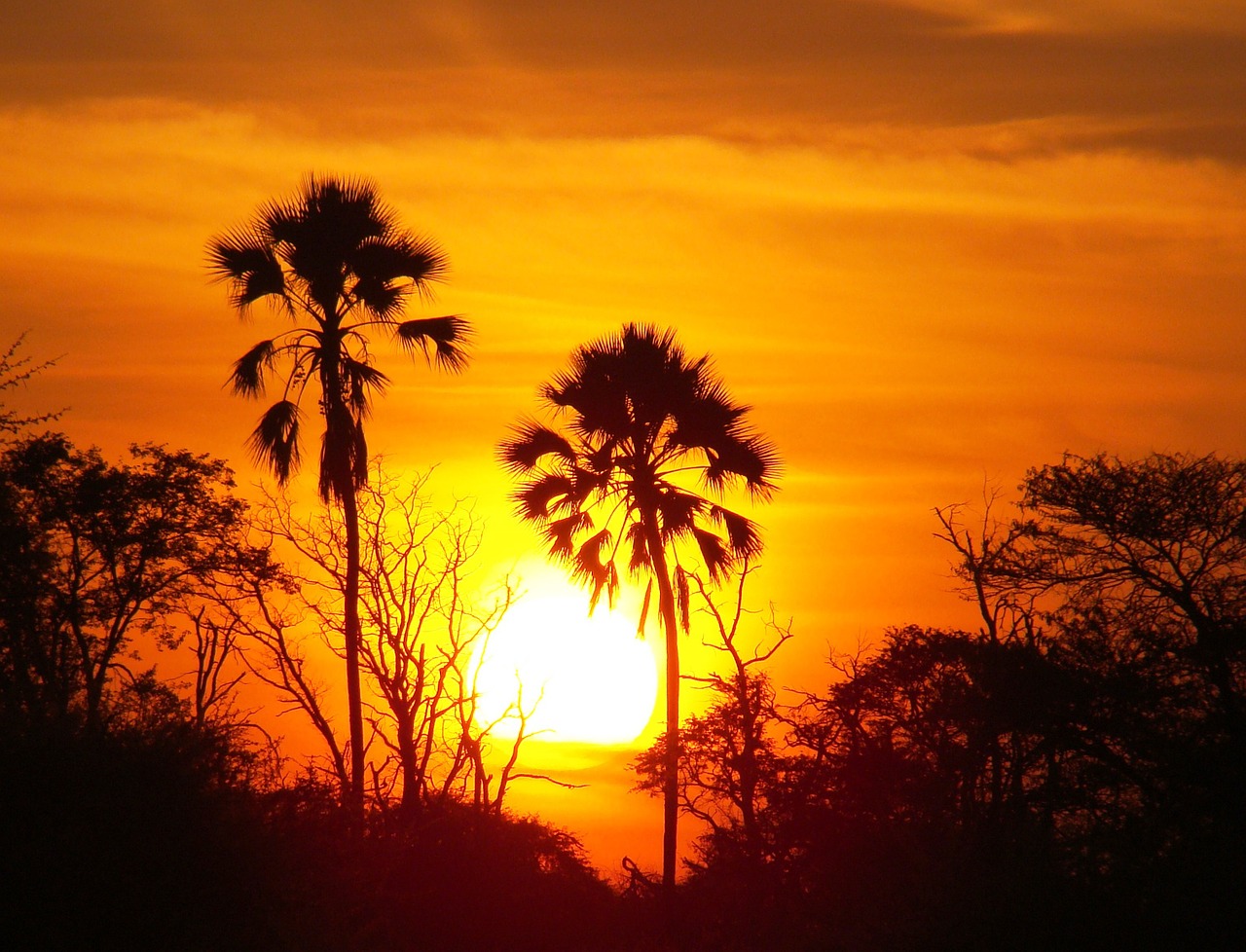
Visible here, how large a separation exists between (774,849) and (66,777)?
56.3 ft

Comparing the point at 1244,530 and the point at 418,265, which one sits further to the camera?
the point at 418,265

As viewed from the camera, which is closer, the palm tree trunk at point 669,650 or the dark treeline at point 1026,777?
the dark treeline at point 1026,777

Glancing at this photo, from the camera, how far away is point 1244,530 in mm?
21141

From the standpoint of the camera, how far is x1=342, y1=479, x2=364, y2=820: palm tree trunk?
23.7 m

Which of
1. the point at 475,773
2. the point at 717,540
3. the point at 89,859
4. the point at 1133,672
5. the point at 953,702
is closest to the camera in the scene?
the point at 89,859

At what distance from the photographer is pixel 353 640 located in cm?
2458

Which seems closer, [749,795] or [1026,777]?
[1026,777]

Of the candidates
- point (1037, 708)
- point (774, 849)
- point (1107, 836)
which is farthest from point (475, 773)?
point (1107, 836)

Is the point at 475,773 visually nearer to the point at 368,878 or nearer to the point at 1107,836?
the point at 368,878

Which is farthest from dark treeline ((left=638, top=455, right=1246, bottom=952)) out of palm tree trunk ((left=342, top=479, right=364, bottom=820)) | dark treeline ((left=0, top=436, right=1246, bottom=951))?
palm tree trunk ((left=342, top=479, right=364, bottom=820))

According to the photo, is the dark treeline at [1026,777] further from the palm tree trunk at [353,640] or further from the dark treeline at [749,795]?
the palm tree trunk at [353,640]

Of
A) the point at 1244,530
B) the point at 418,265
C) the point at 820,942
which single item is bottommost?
the point at 820,942

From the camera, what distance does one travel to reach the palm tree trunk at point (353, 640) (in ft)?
77.7

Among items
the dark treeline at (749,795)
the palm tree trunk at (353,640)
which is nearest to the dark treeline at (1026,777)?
the dark treeline at (749,795)
